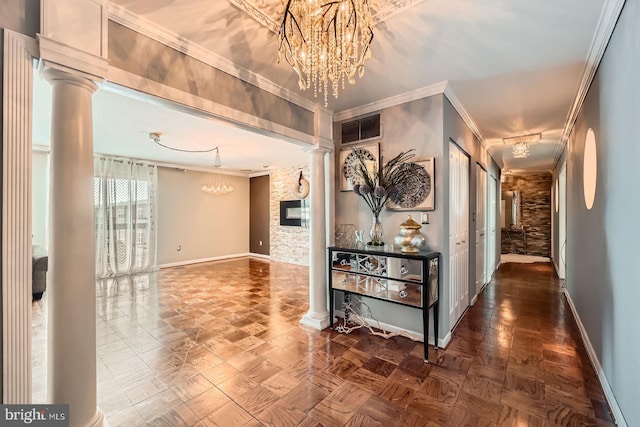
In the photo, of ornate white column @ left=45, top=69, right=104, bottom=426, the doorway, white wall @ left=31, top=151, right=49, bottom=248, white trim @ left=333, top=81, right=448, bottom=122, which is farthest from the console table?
white wall @ left=31, top=151, right=49, bottom=248

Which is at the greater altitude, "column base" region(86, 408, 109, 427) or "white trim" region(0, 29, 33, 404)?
"white trim" region(0, 29, 33, 404)

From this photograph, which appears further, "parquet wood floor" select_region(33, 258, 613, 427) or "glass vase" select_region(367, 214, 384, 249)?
"glass vase" select_region(367, 214, 384, 249)

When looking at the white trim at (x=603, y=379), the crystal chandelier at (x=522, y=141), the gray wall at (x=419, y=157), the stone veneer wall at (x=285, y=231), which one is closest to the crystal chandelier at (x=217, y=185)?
the stone veneer wall at (x=285, y=231)

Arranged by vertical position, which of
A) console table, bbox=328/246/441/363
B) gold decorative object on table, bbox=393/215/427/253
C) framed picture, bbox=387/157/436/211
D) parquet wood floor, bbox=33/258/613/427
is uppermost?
framed picture, bbox=387/157/436/211

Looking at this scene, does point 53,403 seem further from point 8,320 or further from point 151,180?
point 151,180

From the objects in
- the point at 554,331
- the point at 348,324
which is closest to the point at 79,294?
the point at 348,324

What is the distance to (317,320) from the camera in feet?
10.0

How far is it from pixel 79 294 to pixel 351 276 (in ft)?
7.46

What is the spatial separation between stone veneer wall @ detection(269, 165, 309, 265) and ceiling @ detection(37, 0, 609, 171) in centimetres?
408

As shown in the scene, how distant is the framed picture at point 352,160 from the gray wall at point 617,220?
180 centimetres

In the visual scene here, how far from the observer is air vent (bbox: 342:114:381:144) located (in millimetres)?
3053

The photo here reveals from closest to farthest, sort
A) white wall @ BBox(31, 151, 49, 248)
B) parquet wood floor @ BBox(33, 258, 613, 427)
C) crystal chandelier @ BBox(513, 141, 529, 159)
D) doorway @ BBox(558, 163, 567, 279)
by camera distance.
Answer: parquet wood floor @ BBox(33, 258, 613, 427) < crystal chandelier @ BBox(513, 141, 529, 159) < doorway @ BBox(558, 163, 567, 279) < white wall @ BBox(31, 151, 49, 248)

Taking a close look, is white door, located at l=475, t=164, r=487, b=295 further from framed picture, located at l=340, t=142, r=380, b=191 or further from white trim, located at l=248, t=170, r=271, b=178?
white trim, located at l=248, t=170, r=271, b=178

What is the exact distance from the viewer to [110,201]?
549 cm
